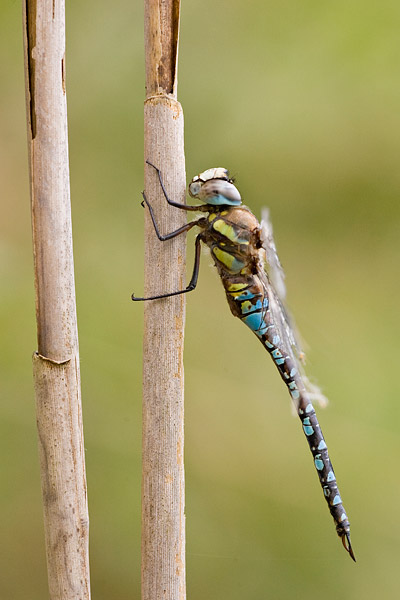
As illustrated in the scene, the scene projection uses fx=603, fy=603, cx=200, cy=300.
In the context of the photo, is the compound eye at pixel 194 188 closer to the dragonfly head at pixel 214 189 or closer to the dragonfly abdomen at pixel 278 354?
the dragonfly head at pixel 214 189

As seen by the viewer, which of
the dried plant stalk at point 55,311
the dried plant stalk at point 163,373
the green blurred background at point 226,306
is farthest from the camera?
the green blurred background at point 226,306

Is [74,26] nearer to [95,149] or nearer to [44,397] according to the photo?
[95,149]

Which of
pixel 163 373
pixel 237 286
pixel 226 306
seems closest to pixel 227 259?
pixel 237 286

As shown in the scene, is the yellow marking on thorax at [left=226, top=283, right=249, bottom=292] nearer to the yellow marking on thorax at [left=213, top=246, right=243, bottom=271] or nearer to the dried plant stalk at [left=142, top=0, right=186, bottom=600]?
the yellow marking on thorax at [left=213, top=246, right=243, bottom=271]

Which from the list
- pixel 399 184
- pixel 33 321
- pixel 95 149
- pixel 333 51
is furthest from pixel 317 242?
pixel 33 321

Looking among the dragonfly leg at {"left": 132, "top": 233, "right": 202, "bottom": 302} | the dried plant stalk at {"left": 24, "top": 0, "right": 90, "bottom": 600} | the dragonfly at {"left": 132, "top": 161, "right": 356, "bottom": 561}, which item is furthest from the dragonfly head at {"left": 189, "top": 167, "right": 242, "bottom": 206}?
the dried plant stalk at {"left": 24, "top": 0, "right": 90, "bottom": 600}

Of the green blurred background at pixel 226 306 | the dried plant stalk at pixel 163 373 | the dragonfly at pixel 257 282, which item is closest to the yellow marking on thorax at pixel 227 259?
the dragonfly at pixel 257 282
